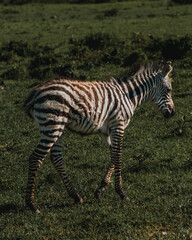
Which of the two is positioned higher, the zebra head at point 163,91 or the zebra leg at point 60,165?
the zebra head at point 163,91

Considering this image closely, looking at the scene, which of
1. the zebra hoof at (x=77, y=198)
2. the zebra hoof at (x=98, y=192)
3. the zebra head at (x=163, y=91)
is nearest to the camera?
the zebra hoof at (x=77, y=198)

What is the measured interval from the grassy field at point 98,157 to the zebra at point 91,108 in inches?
18.3

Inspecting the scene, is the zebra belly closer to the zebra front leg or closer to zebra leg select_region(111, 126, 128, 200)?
zebra leg select_region(111, 126, 128, 200)

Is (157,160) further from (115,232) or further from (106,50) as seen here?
(106,50)

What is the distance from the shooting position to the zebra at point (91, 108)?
21.0ft

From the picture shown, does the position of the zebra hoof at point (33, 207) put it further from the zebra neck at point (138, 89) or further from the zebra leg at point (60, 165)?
the zebra neck at point (138, 89)

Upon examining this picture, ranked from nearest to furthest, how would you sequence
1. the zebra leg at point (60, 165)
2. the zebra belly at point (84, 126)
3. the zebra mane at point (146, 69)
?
the zebra belly at point (84, 126), the zebra leg at point (60, 165), the zebra mane at point (146, 69)

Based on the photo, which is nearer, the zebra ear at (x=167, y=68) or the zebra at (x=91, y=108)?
the zebra at (x=91, y=108)

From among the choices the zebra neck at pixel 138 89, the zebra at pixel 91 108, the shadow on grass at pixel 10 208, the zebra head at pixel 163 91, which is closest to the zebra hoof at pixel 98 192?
the zebra at pixel 91 108

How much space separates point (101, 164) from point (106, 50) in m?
10.4

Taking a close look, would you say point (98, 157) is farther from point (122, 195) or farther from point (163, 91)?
point (163, 91)

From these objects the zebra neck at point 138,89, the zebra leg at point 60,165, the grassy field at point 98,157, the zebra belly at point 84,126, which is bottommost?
the grassy field at point 98,157

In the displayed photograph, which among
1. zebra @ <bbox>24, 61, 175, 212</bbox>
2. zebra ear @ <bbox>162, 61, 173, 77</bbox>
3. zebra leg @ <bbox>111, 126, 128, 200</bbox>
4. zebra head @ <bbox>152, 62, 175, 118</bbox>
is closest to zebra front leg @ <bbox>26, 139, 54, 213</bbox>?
zebra @ <bbox>24, 61, 175, 212</bbox>

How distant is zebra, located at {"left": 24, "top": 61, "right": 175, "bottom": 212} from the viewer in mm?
6406
